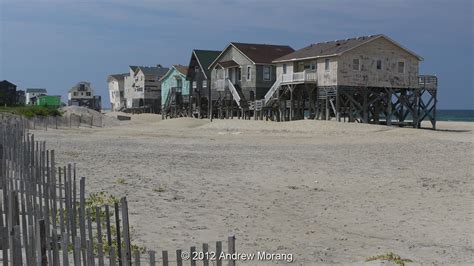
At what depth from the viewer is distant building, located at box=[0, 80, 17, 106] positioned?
71213 mm

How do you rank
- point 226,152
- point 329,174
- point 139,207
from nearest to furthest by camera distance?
1. point 139,207
2. point 329,174
3. point 226,152

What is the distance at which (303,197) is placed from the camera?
48.3 feet

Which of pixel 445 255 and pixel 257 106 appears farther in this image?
pixel 257 106

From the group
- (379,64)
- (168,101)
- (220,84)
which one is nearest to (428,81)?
(379,64)

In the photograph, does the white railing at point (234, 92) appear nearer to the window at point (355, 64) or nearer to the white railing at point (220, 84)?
the white railing at point (220, 84)

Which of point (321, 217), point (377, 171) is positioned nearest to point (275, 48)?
point (377, 171)

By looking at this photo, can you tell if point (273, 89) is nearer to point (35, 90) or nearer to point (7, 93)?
point (7, 93)

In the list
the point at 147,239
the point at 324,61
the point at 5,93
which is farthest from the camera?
the point at 5,93

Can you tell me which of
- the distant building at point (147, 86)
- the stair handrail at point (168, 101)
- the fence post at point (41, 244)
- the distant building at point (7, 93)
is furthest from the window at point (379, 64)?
the distant building at point (147, 86)

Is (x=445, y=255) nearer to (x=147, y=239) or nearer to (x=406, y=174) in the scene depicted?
(x=147, y=239)

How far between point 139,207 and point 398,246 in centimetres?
506

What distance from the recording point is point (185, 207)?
12.3 meters

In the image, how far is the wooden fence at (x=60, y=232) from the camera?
5691 millimetres

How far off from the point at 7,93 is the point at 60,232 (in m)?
71.5
